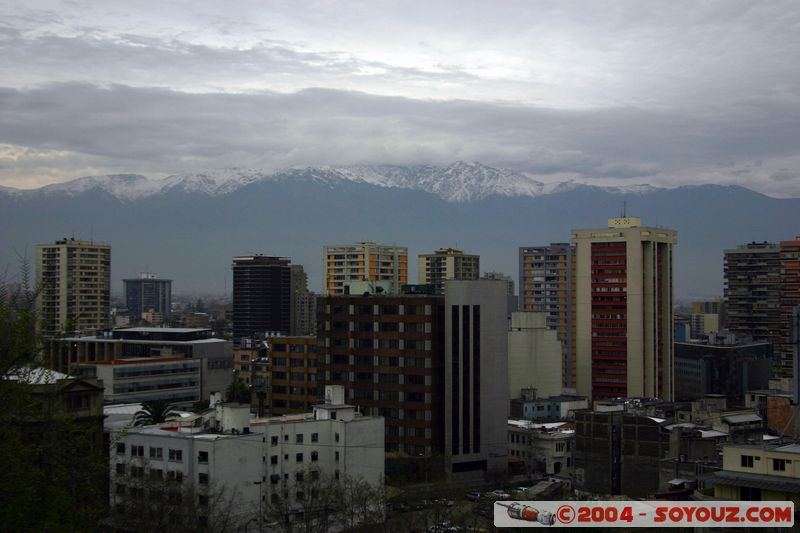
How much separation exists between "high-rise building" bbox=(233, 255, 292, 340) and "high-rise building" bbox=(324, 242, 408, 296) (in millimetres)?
45228

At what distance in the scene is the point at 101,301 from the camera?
5069 inches

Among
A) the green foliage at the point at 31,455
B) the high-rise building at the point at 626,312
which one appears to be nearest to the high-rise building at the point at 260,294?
the high-rise building at the point at 626,312

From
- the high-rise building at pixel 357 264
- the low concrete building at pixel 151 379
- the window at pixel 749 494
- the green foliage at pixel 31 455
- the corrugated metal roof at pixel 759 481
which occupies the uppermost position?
the high-rise building at pixel 357 264

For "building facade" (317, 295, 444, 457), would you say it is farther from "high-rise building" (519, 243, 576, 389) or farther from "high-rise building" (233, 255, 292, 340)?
"high-rise building" (233, 255, 292, 340)

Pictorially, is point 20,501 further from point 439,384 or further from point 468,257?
point 468,257

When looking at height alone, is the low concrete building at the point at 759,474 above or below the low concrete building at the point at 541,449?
above

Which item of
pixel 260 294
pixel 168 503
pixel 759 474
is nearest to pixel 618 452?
pixel 759 474

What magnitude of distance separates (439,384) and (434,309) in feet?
14.5

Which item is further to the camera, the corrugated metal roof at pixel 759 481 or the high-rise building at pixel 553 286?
the high-rise building at pixel 553 286

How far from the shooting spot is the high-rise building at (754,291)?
416 ft

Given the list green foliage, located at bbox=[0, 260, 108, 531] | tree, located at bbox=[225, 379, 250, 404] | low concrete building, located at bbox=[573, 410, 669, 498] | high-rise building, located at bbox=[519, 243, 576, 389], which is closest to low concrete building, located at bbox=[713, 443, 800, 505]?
green foliage, located at bbox=[0, 260, 108, 531]

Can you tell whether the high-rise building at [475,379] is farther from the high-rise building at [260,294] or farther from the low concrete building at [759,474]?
the high-rise building at [260,294]

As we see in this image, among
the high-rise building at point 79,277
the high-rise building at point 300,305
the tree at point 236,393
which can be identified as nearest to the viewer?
the tree at point 236,393

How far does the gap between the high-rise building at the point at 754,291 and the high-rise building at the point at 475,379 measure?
256 feet
